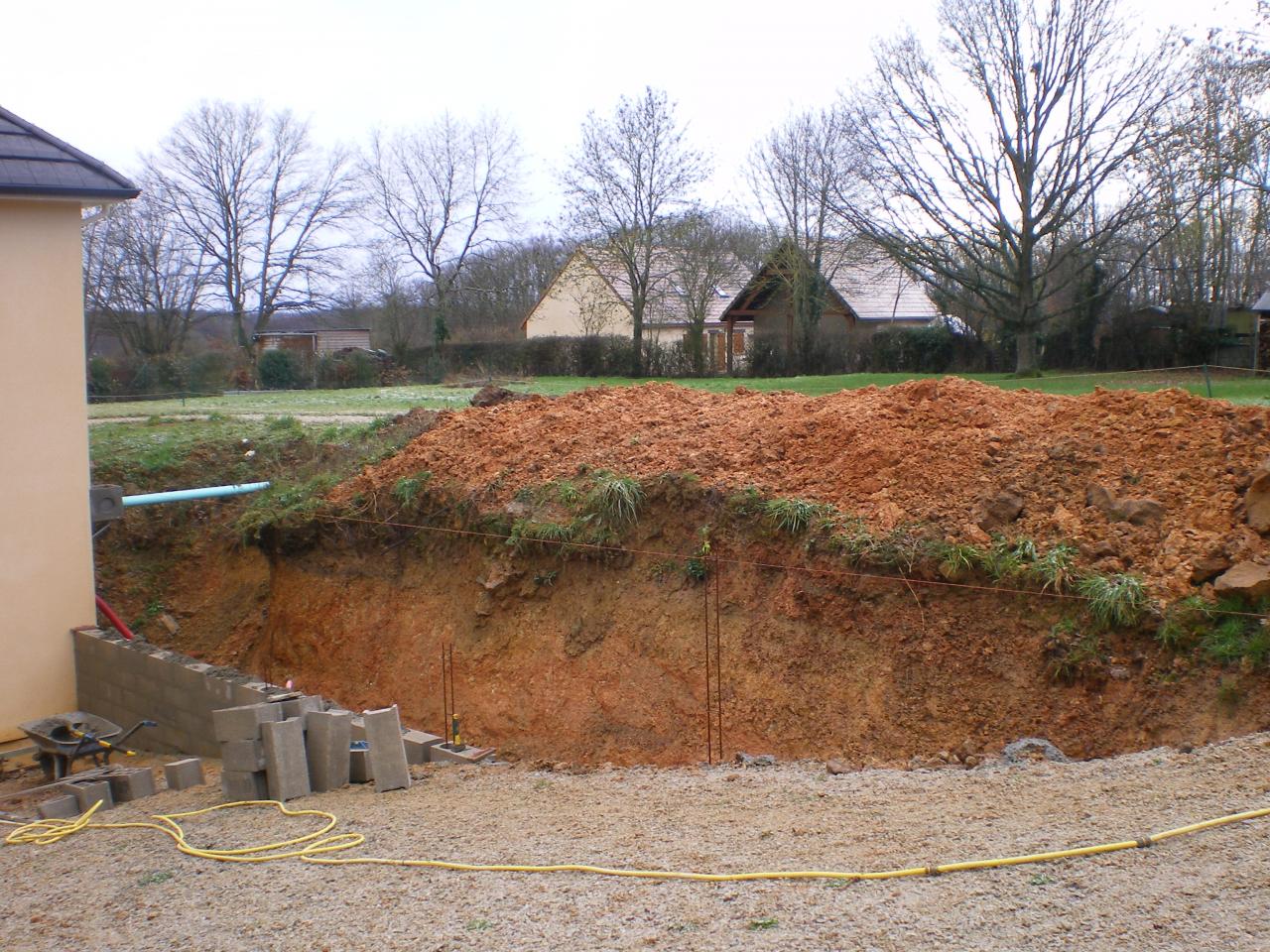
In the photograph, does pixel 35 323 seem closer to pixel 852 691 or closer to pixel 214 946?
pixel 214 946

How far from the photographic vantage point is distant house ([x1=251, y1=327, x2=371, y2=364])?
41750mm

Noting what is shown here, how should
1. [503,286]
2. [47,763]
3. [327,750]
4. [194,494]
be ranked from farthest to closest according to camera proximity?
[503,286]
[194,494]
[47,763]
[327,750]

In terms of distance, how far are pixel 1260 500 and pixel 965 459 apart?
2.06 m

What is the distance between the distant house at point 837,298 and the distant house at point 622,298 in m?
0.87

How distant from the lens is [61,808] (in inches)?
261

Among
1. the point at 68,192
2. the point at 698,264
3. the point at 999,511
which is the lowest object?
the point at 999,511

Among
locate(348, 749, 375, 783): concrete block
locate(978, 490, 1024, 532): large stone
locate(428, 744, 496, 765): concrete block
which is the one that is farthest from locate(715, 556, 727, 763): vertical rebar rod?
locate(348, 749, 375, 783): concrete block

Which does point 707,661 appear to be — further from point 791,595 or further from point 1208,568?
point 1208,568

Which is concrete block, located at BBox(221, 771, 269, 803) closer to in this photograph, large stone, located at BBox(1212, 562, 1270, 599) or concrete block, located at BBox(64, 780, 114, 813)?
concrete block, located at BBox(64, 780, 114, 813)

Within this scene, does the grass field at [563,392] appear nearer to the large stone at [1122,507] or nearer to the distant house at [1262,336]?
the distant house at [1262,336]

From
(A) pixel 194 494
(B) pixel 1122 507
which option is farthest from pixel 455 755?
(A) pixel 194 494

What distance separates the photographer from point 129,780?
6.93 meters

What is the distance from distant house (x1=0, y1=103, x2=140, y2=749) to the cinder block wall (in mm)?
392

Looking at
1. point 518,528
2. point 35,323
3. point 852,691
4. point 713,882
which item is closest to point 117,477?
point 35,323
